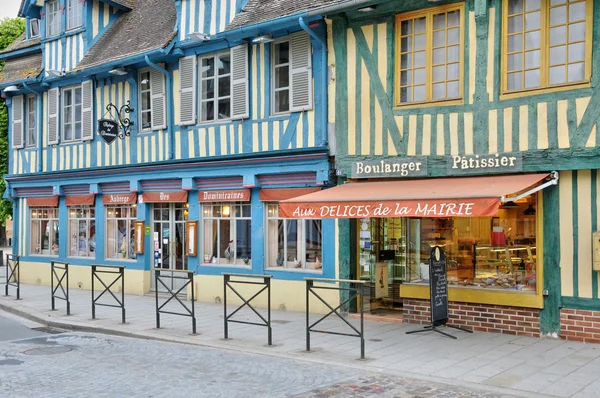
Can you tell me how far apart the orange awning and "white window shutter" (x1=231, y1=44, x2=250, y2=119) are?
337 centimetres

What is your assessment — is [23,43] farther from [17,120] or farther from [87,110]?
[87,110]

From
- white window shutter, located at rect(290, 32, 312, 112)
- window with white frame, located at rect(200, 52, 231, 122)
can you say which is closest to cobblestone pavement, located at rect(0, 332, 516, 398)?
white window shutter, located at rect(290, 32, 312, 112)

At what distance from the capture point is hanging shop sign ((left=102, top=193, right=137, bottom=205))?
1664cm

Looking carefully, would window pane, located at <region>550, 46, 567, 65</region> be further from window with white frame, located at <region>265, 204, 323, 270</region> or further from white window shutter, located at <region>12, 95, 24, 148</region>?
white window shutter, located at <region>12, 95, 24, 148</region>

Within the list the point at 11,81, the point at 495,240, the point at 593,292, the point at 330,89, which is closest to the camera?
the point at 593,292

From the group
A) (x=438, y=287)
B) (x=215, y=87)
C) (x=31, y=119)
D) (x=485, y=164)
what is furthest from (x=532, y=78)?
(x=31, y=119)

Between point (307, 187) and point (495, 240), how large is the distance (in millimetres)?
3902

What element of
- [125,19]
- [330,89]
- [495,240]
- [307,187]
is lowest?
[495,240]

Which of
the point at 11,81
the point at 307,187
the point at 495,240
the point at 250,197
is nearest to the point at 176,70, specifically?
the point at 250,197

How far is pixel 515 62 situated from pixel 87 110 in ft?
38.7

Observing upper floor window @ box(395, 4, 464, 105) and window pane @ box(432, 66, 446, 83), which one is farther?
window pane @ box(432, 66, 446, 83)

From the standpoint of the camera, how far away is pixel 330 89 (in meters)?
12.6

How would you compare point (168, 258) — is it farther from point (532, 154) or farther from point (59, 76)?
point (532, 154)

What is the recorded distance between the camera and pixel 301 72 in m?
13.1
